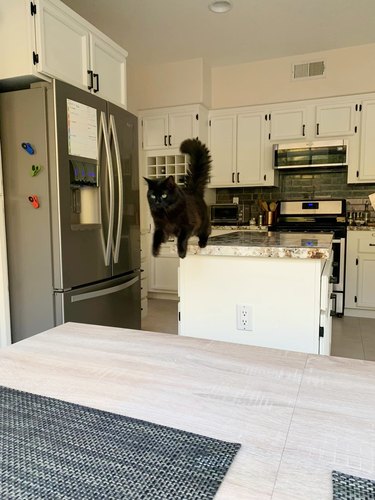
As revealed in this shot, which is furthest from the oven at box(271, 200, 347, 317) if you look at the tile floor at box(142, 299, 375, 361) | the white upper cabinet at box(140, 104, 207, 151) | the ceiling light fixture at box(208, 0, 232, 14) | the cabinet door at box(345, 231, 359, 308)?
the ceiling light fixture at box(208, 0, 232, 14)

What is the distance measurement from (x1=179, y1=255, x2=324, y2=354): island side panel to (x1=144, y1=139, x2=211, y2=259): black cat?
0.22 m

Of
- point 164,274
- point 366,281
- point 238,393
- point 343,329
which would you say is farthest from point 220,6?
point 238,393

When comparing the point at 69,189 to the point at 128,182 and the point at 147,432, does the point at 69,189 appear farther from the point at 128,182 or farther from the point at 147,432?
the point at 147,432

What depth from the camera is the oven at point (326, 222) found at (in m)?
4.07

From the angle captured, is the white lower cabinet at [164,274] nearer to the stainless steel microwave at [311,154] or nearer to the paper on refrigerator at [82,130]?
the stainless steel microwave at [311,154]

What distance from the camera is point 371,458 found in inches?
19.2

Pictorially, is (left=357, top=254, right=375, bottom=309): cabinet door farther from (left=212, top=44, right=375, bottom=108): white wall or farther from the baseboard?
the baseboard

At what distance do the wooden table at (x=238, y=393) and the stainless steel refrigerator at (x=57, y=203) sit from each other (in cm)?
128

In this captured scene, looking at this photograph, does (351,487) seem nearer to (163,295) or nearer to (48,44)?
(48,44)

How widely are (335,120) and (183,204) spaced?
11.7 feet

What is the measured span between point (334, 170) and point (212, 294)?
139 inches

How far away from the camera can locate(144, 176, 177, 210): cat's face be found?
1.36 meters

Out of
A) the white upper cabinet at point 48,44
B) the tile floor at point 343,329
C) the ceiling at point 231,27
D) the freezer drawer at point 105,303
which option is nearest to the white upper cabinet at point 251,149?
the ceiling at point 231,27

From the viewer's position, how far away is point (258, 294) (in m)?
1.65
